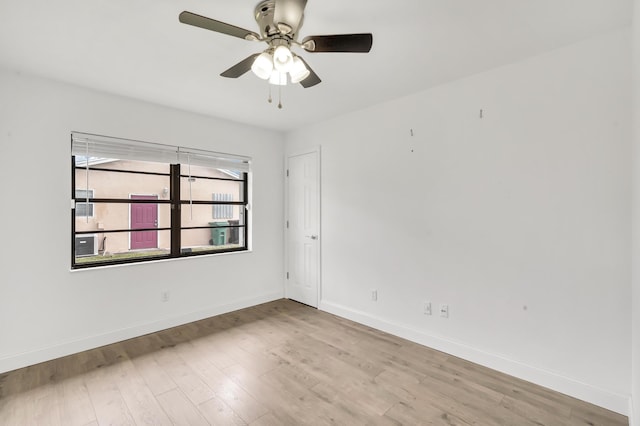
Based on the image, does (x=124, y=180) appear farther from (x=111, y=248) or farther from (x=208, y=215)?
(x=208, y=215)

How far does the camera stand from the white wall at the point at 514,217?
1957 millimetres

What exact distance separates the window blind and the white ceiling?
1.66 feet

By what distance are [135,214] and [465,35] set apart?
3.78m

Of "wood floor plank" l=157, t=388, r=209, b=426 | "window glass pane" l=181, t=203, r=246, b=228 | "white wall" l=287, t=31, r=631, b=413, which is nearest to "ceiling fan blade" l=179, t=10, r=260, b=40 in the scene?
"white wall" l=287, t=31, r=631, b=413

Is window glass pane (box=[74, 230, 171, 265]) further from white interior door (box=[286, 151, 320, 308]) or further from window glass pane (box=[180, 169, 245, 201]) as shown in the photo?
white interior door (box=[286, 151, 320, 308])

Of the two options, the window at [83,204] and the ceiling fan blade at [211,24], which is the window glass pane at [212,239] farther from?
the ceiling fan blade at [211,24]

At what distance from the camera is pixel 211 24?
1.43 metres

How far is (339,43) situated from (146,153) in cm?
255

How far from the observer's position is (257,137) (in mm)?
4133

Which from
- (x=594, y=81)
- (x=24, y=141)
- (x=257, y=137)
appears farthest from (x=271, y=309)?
(x=594, y=81)

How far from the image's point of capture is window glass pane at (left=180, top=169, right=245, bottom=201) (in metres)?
3.58

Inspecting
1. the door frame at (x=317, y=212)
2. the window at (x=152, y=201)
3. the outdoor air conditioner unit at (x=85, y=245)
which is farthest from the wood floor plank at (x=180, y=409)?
the door frame at (x=317, y=212)

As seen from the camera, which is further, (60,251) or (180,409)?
(60,251)

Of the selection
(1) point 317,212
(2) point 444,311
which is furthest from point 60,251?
(2) point 444,311
